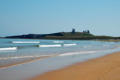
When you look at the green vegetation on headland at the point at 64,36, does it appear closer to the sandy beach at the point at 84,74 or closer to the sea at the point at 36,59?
the sea at the point at 36,59

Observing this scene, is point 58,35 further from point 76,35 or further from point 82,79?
point 82,79

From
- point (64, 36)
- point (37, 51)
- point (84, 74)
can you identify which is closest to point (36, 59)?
point (84, 74)

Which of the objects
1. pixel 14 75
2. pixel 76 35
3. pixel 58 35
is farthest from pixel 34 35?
pixel 14 75

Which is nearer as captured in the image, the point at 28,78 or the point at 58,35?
the point at 28,78

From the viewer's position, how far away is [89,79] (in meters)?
7.06

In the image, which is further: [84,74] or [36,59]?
[36,59]

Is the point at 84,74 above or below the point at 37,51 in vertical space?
above

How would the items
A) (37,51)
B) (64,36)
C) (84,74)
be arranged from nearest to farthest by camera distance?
Result: (84,74) → (37,51) → (64,36)

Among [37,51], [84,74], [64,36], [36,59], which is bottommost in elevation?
[64,36]

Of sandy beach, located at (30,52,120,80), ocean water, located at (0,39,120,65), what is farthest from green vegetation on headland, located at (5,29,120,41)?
sandy beach, located at (30,52,120,80)

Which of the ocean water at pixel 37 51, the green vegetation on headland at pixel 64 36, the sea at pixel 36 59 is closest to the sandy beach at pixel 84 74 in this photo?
the sea at pixel 36 59

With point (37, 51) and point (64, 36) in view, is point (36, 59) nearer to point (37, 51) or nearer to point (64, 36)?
point (37, 51)

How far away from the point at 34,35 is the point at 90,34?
4254 cm

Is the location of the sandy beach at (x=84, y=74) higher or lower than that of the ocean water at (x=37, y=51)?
higher
